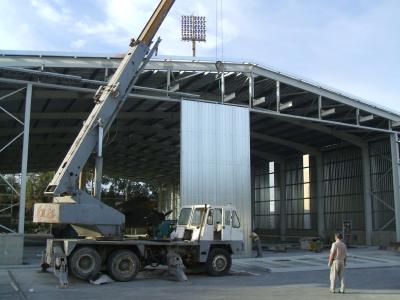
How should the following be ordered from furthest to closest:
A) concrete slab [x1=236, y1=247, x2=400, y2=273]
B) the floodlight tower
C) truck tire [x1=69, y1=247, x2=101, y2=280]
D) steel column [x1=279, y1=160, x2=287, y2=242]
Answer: steel column [x1=279, y1=160, x2=287, y2=242], the floodlight tower, concrete slab [x1=236, y1=247, x2=400, y2=273], truck tire [x1=69, y1=247, x2=101, y2=280]

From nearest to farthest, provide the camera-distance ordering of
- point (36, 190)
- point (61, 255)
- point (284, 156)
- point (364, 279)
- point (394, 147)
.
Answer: point (61, 255) < point (364, 279) < point (394, 147) < point (284, 156) < point (36, 190)

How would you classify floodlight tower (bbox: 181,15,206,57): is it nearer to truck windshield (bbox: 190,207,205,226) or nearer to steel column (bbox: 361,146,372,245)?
steel column (bbox: 361,146,372,245)

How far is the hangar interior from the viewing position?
77.0 feet

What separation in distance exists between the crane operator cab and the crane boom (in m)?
3.09

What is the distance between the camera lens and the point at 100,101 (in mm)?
16547

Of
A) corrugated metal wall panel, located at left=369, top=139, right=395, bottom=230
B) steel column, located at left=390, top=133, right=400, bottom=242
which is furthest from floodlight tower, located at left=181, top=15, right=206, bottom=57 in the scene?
corrugated metal wall panel, located at left=369, top=139, right=395, bottom=230

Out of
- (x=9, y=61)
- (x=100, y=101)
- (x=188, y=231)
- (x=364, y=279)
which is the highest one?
(x=9, y=61)

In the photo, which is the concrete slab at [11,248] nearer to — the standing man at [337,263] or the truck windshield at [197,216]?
the truck windshield at [197,216]

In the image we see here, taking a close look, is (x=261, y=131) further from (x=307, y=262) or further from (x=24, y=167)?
(x=24, y=167)

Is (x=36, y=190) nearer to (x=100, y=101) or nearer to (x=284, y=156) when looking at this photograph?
(x=284, y=156)

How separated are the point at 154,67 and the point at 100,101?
7.36m

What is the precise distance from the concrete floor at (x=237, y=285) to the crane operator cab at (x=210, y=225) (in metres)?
1.39

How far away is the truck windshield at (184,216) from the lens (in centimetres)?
1886

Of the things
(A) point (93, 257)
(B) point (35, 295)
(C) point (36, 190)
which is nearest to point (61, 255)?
(A) point (93, 257)
